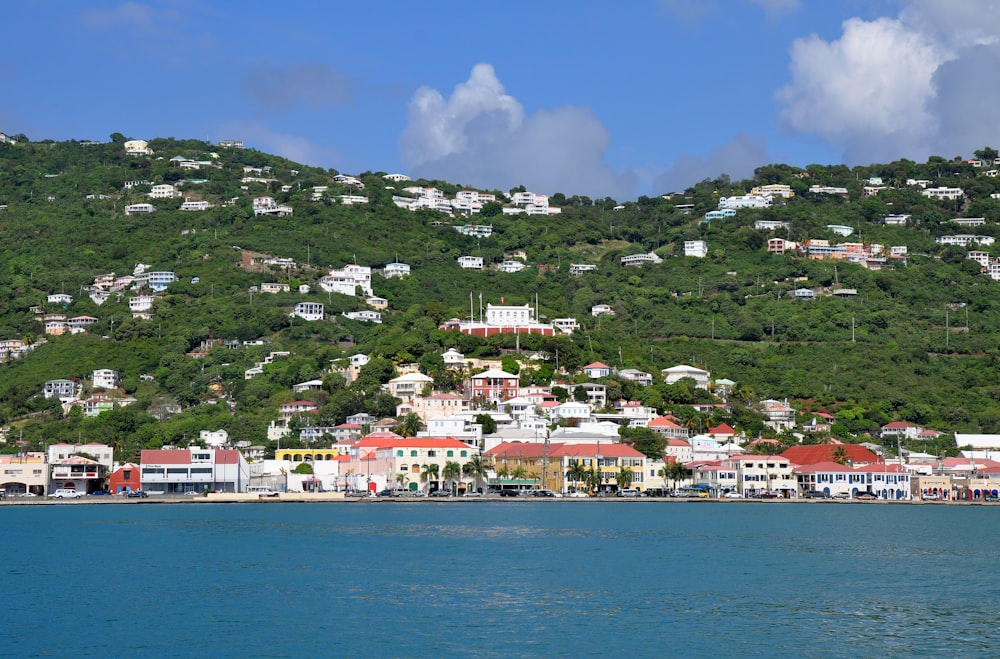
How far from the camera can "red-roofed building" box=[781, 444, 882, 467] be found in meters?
76.1

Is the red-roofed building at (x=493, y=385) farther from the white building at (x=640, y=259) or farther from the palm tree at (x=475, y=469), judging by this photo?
the white building at (x=640, y=259)

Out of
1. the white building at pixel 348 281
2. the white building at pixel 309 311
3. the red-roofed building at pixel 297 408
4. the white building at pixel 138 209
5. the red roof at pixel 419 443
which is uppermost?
the white building at pixel 138 209

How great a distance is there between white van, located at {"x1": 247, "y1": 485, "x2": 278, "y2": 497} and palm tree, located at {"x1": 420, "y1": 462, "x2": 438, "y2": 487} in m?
7.81

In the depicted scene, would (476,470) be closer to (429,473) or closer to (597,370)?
(429,473)

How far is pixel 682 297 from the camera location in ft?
384

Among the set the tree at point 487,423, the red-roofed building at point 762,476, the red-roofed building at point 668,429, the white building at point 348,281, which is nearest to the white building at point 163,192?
the white building at point 348,281

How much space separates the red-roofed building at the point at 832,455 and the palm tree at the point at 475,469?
1707 centimetres

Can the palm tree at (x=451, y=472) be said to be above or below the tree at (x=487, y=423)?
below

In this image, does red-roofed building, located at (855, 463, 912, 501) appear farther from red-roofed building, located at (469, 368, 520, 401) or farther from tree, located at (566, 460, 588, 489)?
red-roofed building, located at (469, 368, 520, 401)

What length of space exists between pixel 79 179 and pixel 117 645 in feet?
447

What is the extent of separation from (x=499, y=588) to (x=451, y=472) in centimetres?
4173

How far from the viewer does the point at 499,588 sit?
33000 millimetres

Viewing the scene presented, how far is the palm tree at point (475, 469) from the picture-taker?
74625 millimetres

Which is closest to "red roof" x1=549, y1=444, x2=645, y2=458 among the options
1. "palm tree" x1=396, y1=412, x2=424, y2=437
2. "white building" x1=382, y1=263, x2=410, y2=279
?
"palm tree" x1=396, y1=412, x2=424, y2=437
